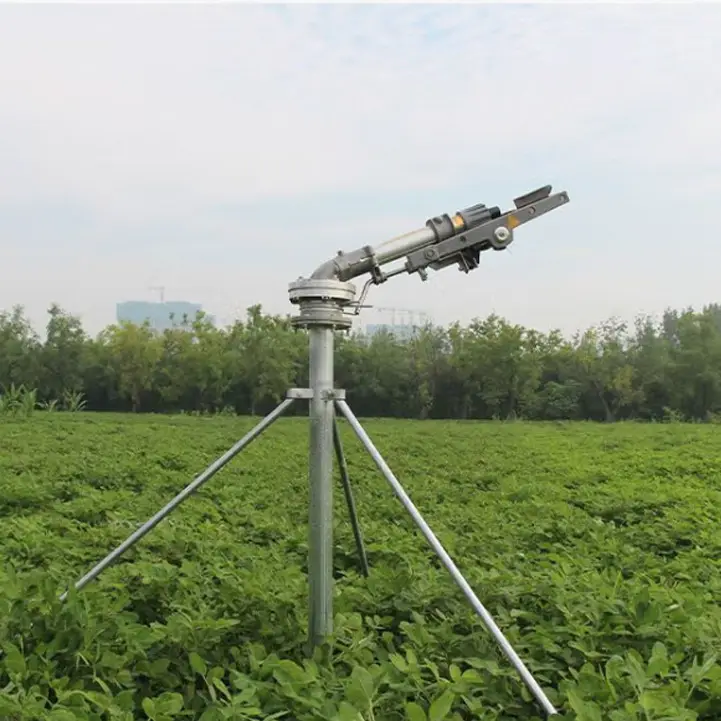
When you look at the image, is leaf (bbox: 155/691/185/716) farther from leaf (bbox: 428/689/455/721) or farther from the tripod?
leaf (bbox: 428/689/455/721)

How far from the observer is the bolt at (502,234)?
7.45 ft

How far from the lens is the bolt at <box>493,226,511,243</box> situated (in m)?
2.27

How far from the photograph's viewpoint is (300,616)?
8.13 ft

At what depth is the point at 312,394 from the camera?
7.37ft

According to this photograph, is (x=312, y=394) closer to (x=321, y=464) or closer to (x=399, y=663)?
(x=321, y=464)

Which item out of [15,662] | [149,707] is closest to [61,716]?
[149,707]

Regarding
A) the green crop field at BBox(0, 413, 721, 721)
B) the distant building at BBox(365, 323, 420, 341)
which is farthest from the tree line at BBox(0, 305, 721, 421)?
the green crop field at BBox(0, 413, 721, 721)

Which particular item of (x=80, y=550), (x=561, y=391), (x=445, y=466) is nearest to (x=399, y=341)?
(x=561, y=391)

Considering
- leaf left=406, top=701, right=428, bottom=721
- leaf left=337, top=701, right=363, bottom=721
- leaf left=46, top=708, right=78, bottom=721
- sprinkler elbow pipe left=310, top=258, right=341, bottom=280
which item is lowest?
leaf left=46, top=708, right=78, bottom=721

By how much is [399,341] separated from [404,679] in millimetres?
41079

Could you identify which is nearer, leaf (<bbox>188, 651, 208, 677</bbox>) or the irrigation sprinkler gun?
leaf (<bbox>188, 651, 208, 677</bbox>)

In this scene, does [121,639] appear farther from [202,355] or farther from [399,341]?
[399,341]


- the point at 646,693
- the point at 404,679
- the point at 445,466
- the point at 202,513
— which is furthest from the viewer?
the point at 445,466

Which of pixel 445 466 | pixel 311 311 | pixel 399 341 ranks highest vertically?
pixel 399 341
